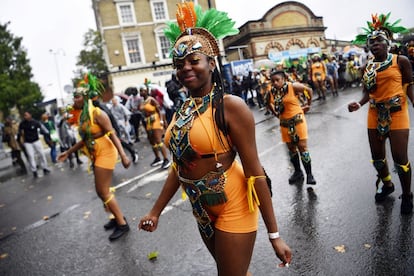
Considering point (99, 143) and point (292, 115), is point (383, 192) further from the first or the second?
point (99, 143)

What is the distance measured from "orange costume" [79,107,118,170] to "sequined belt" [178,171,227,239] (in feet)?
7.67

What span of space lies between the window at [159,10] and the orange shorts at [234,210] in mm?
29676

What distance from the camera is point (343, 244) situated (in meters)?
3.13

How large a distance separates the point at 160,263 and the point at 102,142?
172 cm

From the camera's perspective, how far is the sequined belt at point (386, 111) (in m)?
3.43

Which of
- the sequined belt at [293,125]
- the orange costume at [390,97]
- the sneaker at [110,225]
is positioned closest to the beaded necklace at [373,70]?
the orange costume at [390,97]

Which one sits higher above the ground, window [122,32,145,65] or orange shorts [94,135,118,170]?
window [122,32,145,65]

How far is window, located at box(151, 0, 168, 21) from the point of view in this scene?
28.9m

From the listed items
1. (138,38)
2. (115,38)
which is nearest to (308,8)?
(138,38)

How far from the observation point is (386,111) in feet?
11.4

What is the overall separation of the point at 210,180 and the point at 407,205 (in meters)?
2.80

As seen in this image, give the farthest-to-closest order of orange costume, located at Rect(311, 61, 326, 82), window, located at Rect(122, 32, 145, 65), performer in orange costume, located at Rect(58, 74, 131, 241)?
window, located at Rect(122, 32, 145, 65), orange costume, located at Rect(311, 61, 326, 82), performer in orange costume, located at Rect(58, 74, 131, 241)

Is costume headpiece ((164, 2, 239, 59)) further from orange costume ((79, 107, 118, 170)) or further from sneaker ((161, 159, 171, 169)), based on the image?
sneaker ((161, 159, 171, 169))

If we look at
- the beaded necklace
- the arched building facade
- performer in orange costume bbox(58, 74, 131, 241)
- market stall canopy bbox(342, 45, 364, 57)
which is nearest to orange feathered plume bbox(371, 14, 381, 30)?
the beaded necklace
